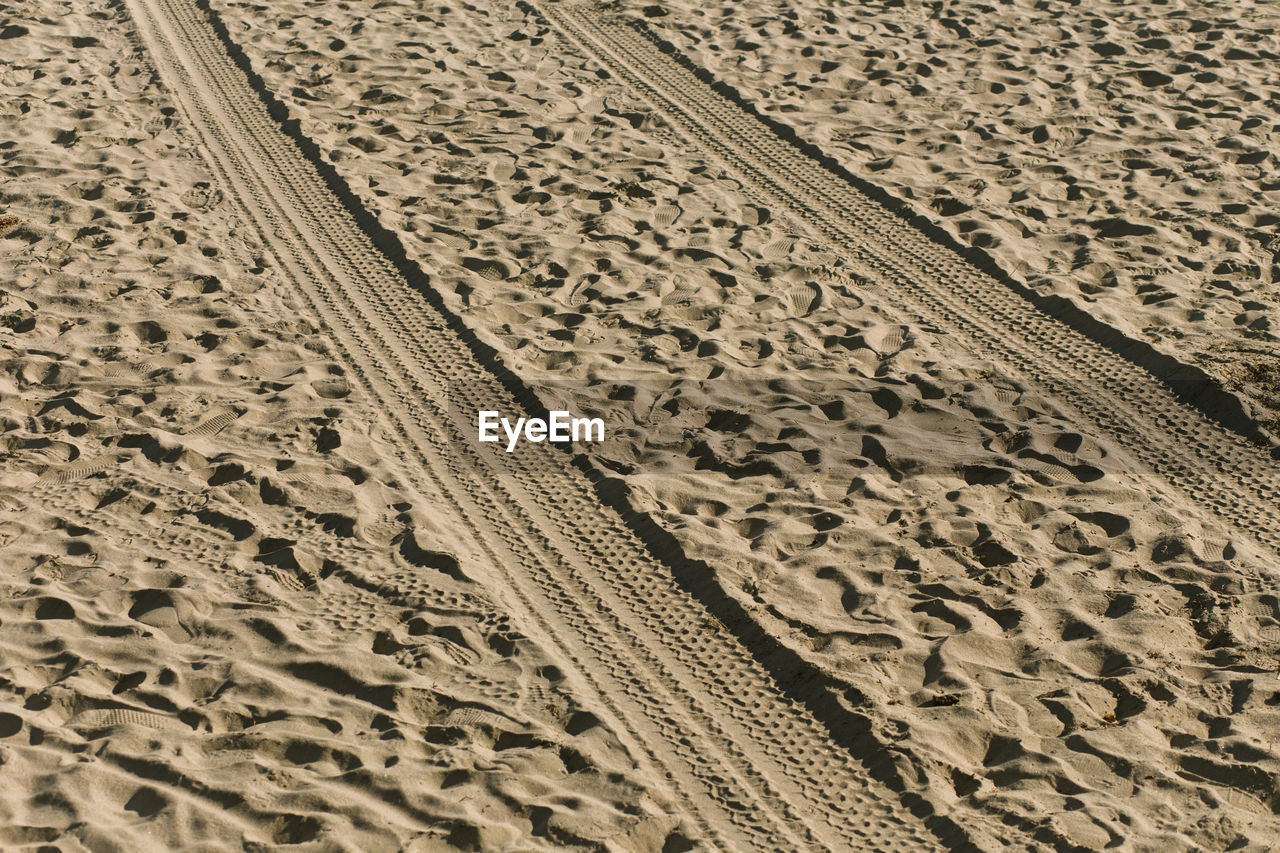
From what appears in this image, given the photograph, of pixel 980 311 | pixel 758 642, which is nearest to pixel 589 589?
pixel 758 642

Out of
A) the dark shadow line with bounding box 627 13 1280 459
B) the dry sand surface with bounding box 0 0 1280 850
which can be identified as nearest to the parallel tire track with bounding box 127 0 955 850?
the dry sand surface with bounding box 0 0 1280 850

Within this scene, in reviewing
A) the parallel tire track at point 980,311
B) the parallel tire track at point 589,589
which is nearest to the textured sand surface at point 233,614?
the parallel tire track at point 589,589

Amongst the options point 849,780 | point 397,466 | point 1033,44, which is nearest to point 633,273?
point 397,466

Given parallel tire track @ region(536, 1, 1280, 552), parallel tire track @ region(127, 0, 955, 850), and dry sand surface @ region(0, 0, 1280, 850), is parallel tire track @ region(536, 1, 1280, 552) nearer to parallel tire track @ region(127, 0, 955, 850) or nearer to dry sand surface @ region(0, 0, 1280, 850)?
dry sand surface @ region(0, 0, 1280, 850)
